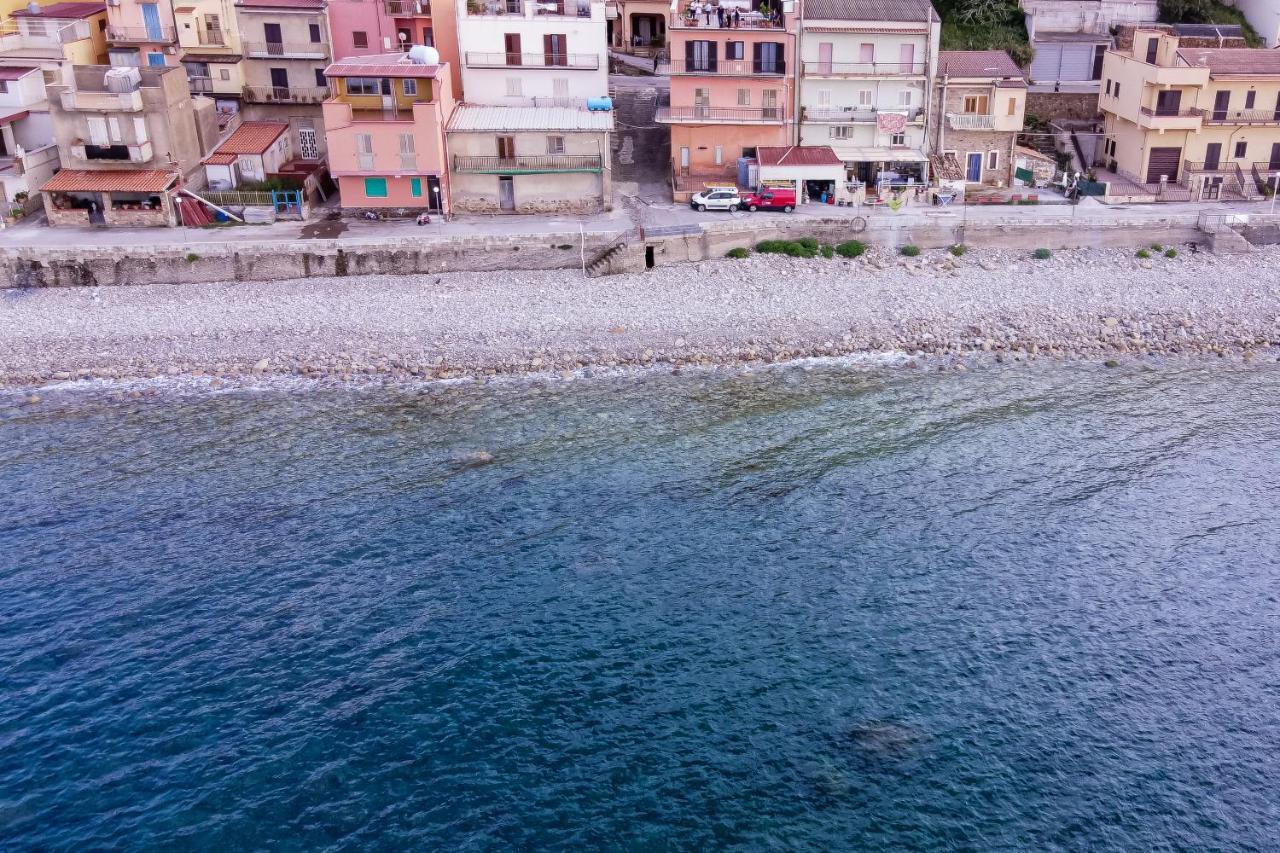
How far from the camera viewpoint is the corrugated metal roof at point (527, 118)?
56.7m

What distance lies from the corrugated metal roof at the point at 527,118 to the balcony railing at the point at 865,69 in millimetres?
10792

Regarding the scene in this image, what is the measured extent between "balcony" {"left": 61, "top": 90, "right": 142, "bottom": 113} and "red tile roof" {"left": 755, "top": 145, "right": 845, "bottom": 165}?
31069 millimetres

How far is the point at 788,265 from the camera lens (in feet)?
180

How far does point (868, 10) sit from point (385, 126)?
25477 millimetres

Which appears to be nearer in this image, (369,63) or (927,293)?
(927,293)

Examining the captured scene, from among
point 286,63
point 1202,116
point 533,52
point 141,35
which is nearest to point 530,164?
point 533,52

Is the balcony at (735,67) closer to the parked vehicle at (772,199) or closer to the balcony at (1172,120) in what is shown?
the parked vehicle at (772,199)

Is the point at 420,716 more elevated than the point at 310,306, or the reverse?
the point at 310,306

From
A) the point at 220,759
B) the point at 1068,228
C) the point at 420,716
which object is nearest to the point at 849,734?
the point at 420,716

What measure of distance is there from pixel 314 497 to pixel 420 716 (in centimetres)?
1191

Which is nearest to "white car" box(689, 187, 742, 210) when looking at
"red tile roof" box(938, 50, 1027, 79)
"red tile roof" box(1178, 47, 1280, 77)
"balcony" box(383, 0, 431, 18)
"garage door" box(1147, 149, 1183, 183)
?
"red tile roof" box(938, 50, 1027, 79)

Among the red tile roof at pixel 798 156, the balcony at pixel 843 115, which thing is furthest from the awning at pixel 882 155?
the balcony at pixel 843 115

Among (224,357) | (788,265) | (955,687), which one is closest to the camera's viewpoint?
(955,687)

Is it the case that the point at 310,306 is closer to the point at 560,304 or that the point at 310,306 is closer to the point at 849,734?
the point at 560,304
